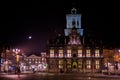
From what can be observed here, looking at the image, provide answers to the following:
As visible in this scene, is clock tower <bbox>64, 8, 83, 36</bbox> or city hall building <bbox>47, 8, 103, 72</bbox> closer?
city hall building <bbox>47, 8, 103, 72</bbox>

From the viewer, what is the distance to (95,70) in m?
125

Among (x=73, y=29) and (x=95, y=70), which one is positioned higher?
(x=73, y=29)

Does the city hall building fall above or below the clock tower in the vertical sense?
below

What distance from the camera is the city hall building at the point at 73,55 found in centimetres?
12562

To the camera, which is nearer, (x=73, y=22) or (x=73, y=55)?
(x=73, y=55)

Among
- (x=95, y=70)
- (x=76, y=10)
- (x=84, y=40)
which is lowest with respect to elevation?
(x=95, y=70)

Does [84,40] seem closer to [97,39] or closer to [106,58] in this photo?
[97,39]

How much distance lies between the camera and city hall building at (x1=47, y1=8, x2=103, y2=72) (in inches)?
4946

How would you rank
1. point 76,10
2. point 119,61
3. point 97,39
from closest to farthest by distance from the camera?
point 119,61
point 97,39
point 76,10

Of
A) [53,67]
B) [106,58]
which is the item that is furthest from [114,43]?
[53,67]

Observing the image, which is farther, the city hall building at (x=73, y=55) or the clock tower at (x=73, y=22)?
the clock tower at (x=73, y=22)

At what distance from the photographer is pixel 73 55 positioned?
126375 mm

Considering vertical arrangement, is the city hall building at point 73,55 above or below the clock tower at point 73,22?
below

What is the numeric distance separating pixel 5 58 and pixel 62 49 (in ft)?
67.9
